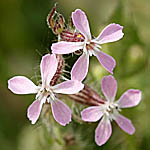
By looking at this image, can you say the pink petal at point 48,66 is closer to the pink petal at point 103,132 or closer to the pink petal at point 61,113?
the pink petal at point 61,113

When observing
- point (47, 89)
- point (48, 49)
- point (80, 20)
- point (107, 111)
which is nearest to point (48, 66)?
point (47, 89)

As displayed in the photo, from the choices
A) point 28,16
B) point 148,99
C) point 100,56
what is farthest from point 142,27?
point 100,56

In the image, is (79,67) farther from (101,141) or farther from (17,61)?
(17,61)

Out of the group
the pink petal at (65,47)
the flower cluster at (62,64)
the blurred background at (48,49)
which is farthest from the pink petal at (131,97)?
the pink petal at (65,47)

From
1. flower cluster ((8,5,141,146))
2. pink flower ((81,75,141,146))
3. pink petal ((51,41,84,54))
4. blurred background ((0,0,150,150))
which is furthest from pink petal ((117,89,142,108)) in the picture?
pink petal ((51,41,84,54))

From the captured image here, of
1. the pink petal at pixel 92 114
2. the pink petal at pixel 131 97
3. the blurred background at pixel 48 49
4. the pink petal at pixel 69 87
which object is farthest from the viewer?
the blurred background at pixel 48 49
